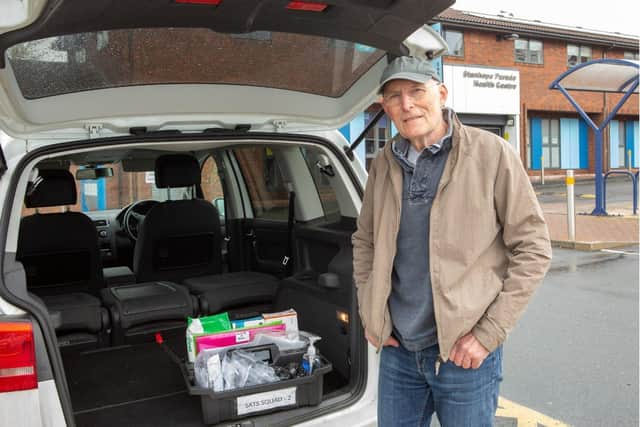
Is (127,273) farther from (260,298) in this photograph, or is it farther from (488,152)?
(488,152)

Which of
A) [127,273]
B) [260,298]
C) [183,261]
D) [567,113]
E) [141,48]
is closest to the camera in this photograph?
[141,48]

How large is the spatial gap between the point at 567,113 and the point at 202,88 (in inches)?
1114

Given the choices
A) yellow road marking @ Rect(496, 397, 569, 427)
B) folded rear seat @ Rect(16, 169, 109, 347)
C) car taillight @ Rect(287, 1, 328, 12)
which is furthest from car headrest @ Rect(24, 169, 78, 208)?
yellow road marking @ Rect(496, 397, 569, 427)

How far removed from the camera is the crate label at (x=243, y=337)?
2.58m

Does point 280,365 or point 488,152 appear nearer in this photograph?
point 488,152

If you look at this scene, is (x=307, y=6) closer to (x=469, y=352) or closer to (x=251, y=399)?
(x=469, y=352)

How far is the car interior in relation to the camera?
284 cm

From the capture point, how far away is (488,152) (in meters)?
1.81


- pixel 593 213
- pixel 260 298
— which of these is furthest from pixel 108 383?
pixel 593 213

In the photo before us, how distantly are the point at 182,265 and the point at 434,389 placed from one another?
2924mm

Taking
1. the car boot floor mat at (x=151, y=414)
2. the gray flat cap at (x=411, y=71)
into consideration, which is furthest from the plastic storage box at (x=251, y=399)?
the gray flat cap at (x=411, y=71)

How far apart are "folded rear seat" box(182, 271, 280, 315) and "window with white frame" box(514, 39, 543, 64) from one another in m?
24.6

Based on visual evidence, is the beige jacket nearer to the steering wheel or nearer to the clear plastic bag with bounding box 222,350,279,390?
the clear plastic bag with bounding box 222,350,279,390

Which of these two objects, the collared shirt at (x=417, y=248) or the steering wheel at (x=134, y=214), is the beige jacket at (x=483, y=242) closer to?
the collared shirt at (x=417, y=248)
